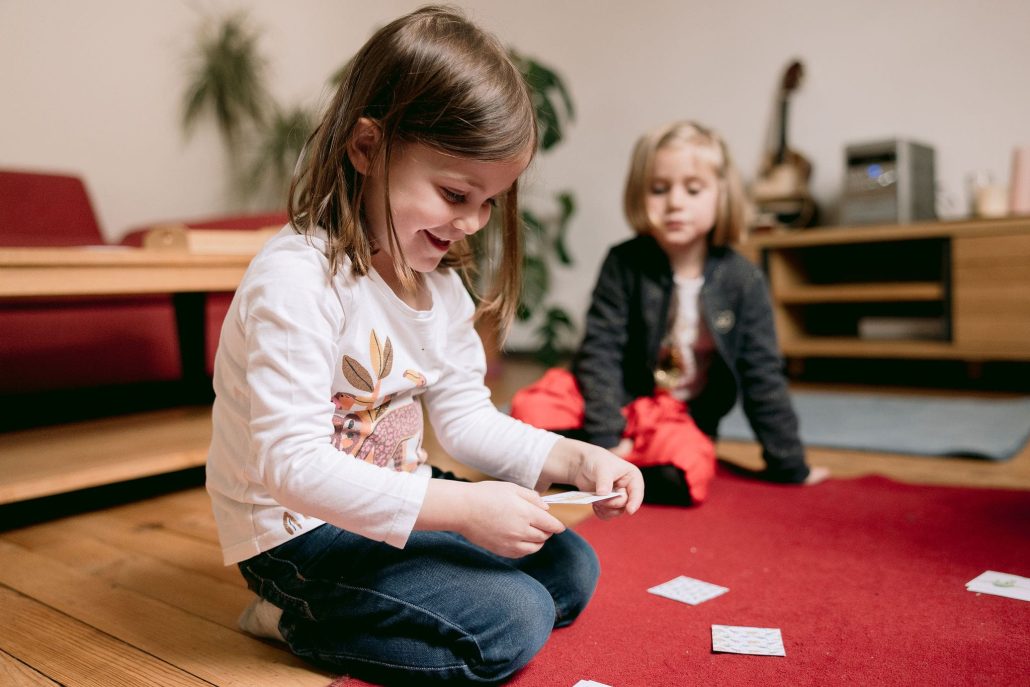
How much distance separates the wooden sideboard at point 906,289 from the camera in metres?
2.46

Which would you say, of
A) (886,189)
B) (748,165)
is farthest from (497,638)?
(748,165)

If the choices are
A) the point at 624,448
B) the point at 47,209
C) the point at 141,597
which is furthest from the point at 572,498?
the point at 47,209

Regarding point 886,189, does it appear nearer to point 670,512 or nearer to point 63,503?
point 670,512

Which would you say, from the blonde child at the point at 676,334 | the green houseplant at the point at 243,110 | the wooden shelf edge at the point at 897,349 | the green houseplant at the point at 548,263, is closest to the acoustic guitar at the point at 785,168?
the wooden shelf edge at the point at 897,349

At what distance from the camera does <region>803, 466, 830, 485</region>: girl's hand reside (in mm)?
1568

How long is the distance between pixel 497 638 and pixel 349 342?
13.3 inches

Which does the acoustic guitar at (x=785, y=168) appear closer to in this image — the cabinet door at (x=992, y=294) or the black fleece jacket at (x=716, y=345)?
the cabinet door at (x=992, y=294)

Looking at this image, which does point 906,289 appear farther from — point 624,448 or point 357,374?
point 357,374

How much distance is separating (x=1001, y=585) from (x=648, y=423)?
68 centimetres

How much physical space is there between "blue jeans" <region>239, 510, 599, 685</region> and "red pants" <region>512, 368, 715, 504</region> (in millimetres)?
633

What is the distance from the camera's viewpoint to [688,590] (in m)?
1.04

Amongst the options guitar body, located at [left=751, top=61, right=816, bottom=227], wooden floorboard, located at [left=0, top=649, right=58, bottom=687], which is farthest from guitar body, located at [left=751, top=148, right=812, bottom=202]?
wooden floorboard, located at [left=0, top=649, right=58, bottom=687]

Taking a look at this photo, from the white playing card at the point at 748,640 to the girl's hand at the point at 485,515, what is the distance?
27 centimetres

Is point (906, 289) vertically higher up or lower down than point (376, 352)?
lower down
